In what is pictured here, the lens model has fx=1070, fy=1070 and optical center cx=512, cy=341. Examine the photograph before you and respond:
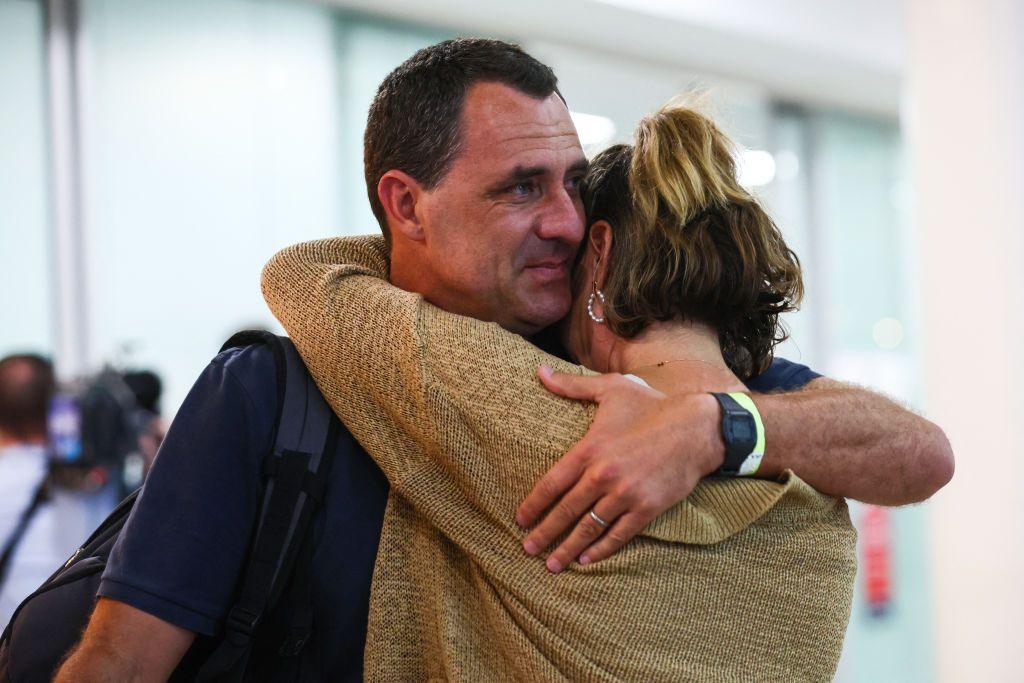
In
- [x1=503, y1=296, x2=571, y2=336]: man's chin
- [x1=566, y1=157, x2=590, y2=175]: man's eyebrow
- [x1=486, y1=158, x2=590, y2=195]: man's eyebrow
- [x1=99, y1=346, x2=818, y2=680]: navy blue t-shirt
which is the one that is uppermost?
[x1=566, y1=157, x2=590, y2=175]: man's eyebrow

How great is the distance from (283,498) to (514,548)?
319 millimetres

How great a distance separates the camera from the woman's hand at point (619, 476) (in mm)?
1277

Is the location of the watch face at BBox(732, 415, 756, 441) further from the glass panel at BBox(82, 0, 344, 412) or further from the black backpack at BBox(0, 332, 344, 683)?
the glass panel at BBox(82, 0, 344, 412)

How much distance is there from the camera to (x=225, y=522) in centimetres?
139

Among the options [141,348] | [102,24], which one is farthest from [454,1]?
[141,348]

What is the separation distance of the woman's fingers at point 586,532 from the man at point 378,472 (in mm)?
19

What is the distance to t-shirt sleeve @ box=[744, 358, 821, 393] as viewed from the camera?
177 centimetres

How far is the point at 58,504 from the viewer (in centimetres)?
367

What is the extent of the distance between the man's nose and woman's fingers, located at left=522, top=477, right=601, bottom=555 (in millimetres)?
518

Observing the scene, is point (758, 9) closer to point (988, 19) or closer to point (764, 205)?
point (988, 19)

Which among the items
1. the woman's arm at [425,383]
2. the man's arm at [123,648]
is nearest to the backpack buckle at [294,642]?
the man's arm at [123,648]

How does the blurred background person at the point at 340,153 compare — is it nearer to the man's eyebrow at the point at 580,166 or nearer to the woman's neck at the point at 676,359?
the man's eyebrow at the point at 580,166

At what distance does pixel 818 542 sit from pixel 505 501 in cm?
41

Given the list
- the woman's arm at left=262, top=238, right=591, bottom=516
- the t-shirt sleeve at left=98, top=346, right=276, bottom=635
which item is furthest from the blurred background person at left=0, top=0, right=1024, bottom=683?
the t-shirt sleeve at left=98, top=346, right=276, bottom=635
